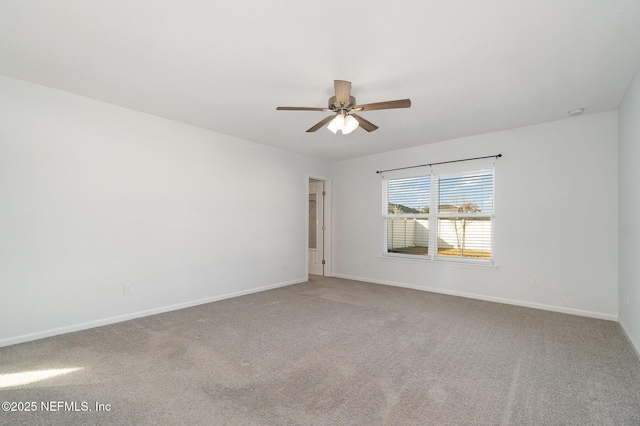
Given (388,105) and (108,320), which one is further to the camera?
(108,320)

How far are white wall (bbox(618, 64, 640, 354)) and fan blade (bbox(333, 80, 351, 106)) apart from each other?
8.52ft

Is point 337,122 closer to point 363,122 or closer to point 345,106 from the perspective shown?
point 345,106

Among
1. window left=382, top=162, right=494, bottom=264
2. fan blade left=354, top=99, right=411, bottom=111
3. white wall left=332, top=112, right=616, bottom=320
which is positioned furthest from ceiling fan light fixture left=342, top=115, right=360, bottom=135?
window left=382, top=162, right=494, bottom=264

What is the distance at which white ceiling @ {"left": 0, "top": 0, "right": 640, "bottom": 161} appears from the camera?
1989 mm

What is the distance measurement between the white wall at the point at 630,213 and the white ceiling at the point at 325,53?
0.92ft

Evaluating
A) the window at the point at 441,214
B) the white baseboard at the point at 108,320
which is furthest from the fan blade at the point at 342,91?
the white baseboard at the point at 108,320

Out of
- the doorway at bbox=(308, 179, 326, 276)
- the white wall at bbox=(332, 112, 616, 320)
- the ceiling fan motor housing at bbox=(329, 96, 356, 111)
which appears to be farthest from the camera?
the doorway at bbox=(308, 179, 326, 276)

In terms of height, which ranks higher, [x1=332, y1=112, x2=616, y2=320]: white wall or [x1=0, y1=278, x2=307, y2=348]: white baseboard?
[x1=332, y1=112, x2=616, y2=320]: white wall

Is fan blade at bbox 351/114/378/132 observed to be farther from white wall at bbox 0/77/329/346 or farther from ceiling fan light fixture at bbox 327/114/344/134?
white wall at bbox 0/77/329/346

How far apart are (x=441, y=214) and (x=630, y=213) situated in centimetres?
240

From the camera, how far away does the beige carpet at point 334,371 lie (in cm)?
186

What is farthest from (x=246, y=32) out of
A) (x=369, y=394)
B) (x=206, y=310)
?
(x=206, y=310)

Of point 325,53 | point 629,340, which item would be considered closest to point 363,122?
point 325,53

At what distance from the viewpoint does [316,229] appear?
6898 mm
